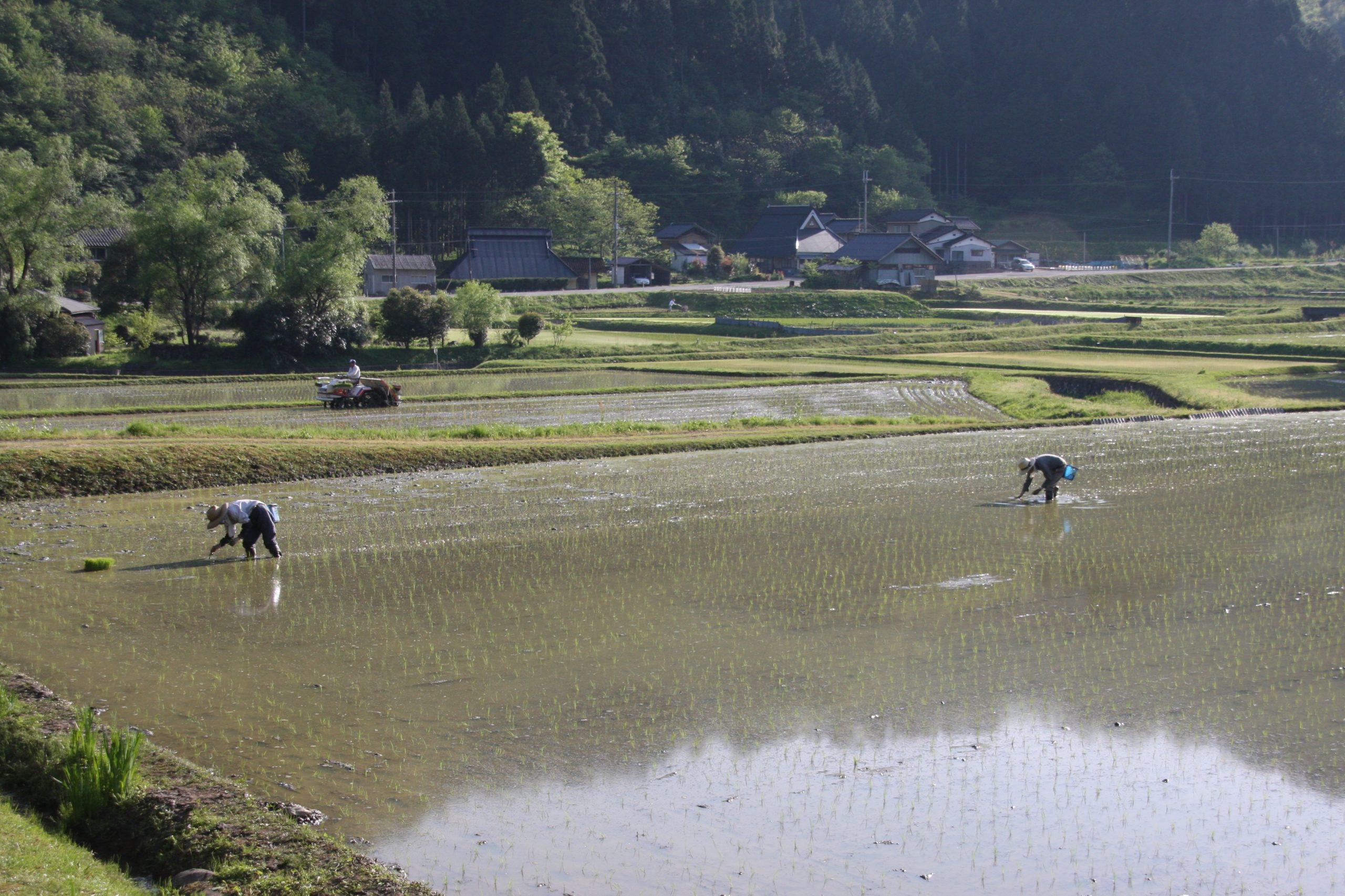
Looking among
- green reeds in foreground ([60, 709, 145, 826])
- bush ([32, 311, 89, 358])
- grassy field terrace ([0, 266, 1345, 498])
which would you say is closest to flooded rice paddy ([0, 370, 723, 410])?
grassy field terrace ([0, 266, 1345, 498])

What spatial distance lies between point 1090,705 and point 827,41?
118 metres

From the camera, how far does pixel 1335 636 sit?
10.4 metres

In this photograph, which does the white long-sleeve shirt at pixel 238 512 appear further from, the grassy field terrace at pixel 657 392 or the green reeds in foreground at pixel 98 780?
the green reeds in foreground at pixel 98 780

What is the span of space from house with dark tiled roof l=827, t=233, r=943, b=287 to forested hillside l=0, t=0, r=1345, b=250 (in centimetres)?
1658

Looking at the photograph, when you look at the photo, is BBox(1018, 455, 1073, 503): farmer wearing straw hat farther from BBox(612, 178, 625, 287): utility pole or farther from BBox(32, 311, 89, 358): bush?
BBox(612, 178, 625, 287): utility pole

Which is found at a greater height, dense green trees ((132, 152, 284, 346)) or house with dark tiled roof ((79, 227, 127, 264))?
house with dark tiled roof ((79, 227, 127, 264))

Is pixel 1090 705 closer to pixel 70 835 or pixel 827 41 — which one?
pixel 70 835

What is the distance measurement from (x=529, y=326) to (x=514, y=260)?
25860 mm

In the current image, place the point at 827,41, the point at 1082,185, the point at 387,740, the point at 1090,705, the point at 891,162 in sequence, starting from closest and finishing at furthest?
the point at 387,740 → the point at 1090,705 → the point at 891,162 → the point at 1082,185 → the point at 827,41

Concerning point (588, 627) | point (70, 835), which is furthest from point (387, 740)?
point (588, 627)

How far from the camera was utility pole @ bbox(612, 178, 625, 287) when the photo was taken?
68.4 meters

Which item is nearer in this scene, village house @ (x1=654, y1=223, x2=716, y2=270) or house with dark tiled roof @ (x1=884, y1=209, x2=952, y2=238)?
village house @ (x1=654, y1=223, x2=716, y2=270)

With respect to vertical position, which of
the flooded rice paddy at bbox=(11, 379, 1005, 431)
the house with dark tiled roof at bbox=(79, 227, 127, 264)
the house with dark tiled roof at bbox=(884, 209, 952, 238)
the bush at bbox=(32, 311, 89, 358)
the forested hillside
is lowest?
the flooded rice paddy at bbox=(11, 379, 1005, 431)

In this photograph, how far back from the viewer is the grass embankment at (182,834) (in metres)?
6.02
